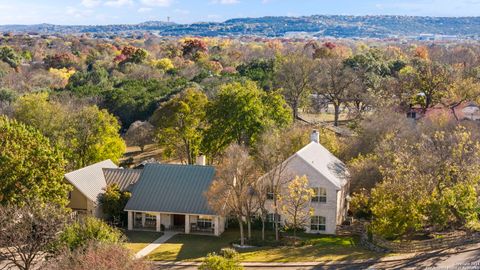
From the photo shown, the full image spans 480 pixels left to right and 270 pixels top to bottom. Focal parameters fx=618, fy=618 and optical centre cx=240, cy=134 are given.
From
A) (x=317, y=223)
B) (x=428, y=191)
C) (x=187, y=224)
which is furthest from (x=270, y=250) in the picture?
(x=428, y=191)

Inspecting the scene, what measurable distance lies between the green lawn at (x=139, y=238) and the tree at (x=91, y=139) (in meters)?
15.4

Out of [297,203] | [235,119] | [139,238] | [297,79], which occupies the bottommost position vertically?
[139,238]

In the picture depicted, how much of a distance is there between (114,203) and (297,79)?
4179cm

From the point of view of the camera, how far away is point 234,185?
41594mm

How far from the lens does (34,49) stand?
18975 cm

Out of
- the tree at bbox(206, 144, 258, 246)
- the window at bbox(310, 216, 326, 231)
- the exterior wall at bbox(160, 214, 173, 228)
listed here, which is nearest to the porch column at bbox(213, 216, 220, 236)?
the tree at bbox(206, 144, 258, 246)

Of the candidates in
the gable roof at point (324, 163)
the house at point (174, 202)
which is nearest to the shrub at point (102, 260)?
the house at point (174, 202)

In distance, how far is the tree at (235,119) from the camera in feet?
181

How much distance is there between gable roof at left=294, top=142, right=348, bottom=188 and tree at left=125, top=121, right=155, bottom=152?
2977 centimetres

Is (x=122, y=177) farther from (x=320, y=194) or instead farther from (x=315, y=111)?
(x=315, y=111)

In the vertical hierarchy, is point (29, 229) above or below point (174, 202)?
above

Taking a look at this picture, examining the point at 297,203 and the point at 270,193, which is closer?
the point at 297,203

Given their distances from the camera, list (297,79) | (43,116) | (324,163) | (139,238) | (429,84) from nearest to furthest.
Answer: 1. (139,238)
2. (324,163)
3. (43,116)
4. (429,84)
5. (297,79)

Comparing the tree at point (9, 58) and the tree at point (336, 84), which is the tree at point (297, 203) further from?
the tree at point (9, 58)
